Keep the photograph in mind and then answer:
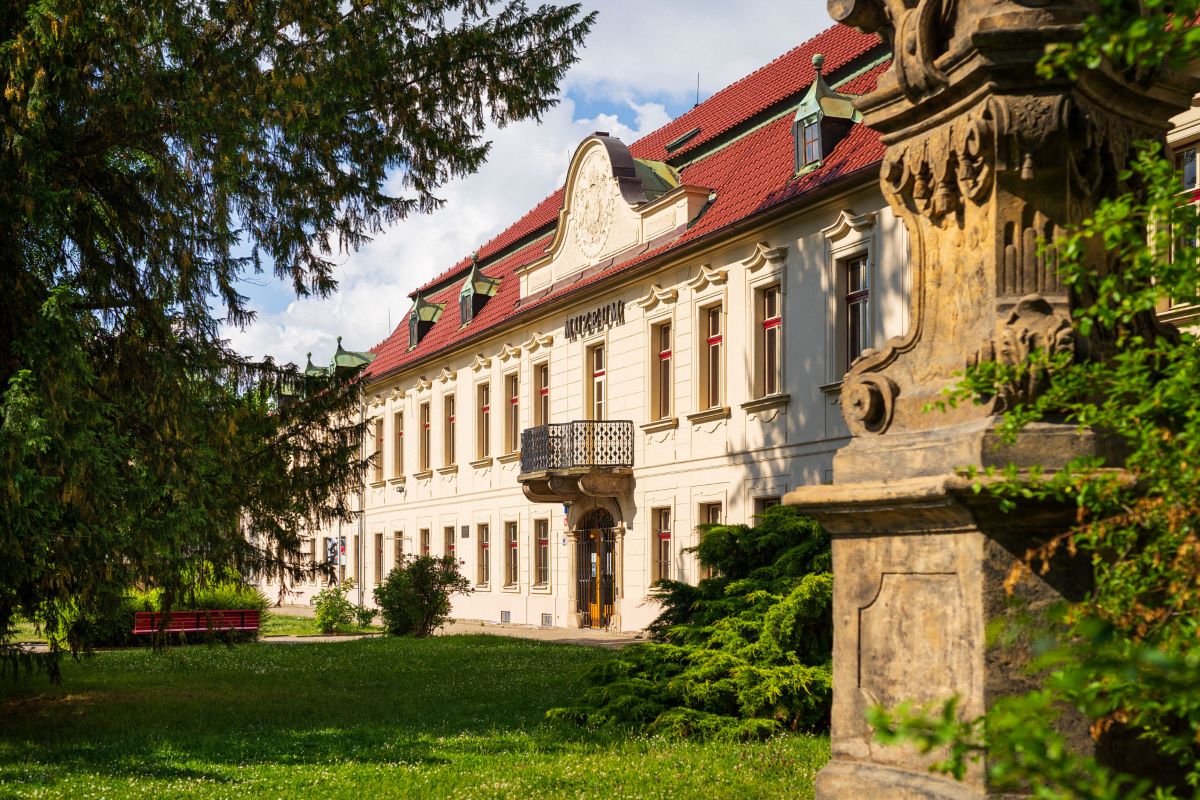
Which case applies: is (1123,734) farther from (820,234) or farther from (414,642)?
Answer: (414,642)

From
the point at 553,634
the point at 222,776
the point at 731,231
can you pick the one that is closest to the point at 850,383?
the point at 222,776

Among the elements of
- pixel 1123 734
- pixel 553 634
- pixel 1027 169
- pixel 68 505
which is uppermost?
pixel 1027 169

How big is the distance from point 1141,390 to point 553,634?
86.3 ft

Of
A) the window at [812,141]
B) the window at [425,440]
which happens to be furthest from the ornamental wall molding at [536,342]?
the window at [812,141]

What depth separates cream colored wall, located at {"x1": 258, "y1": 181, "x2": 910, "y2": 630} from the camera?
22172mm

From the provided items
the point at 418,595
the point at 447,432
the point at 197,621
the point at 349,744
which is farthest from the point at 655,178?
the point at 349,744

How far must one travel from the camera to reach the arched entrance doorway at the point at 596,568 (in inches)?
1179

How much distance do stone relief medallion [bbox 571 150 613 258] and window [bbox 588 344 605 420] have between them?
89.6 inches

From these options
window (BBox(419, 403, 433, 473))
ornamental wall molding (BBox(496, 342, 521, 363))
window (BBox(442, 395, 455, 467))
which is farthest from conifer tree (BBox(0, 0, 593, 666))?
window (BBox(419, 403, 433, 473))

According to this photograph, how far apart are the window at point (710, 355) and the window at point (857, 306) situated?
4522mm

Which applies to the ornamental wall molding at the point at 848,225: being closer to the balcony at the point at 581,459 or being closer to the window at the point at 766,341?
the window at the point at 766,341

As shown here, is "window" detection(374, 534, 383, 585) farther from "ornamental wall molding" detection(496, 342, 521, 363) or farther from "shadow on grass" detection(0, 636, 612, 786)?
"shadow on grass" detection(0, 636, 612, 786)

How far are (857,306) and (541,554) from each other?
14.6 m

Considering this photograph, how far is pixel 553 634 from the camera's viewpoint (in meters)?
29.5
